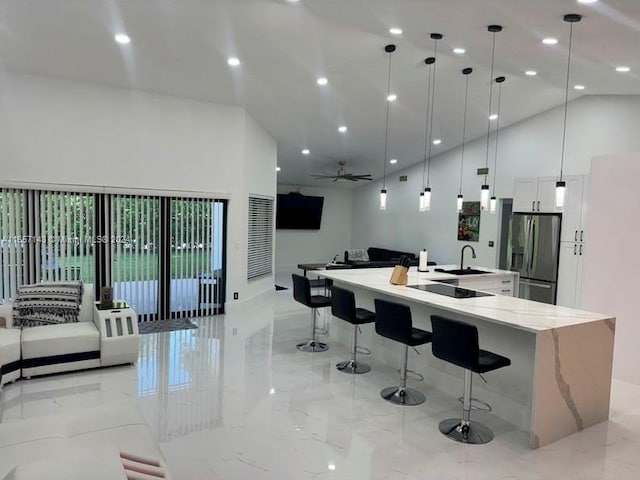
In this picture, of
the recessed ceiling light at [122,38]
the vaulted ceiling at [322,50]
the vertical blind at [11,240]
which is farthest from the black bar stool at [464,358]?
the vertical blind at [11,240]

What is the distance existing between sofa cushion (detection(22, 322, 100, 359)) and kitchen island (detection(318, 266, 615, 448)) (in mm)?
3243

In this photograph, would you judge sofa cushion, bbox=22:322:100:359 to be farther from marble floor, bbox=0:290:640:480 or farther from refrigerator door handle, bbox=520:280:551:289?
refrigerator door handle, bbox=520:280:551:289

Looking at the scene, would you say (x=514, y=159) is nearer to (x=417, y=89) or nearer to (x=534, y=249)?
(x=534, y=249)

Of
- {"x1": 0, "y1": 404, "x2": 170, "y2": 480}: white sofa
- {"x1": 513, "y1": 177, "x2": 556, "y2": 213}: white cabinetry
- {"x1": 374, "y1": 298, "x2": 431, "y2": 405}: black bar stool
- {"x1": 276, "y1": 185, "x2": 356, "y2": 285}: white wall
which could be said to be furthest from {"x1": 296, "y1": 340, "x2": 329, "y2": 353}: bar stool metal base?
{"x1": 276, "y1": 185, "x2": 356, "y2": 285}: white wall

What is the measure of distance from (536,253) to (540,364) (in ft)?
17.0

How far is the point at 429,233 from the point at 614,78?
5788 millimetres

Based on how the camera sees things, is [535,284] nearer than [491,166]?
Yes

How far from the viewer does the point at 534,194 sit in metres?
8.30

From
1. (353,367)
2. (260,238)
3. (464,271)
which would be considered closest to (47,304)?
(353,367)

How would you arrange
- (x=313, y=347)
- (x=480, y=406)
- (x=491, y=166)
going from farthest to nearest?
(x=491, y=166) → (x=313, y=347) → (x=480, y=406)

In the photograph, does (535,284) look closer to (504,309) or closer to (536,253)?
(536,253)

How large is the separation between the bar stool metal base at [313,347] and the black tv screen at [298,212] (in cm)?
731

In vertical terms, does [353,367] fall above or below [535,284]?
below

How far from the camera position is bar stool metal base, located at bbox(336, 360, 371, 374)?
5004 mm
